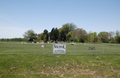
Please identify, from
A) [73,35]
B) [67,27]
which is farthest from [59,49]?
[67,27]

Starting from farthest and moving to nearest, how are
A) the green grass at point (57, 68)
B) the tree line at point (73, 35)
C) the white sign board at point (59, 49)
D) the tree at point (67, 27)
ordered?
the tree at point (67, 27), the tree line at point (73, 35), the white sign board at point (59, 49), the green grass at point (57, 68)

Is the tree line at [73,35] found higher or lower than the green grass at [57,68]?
higher

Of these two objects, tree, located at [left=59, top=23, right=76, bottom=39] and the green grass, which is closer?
the green grass

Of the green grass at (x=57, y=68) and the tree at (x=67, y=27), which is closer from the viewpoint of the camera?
the green grass at (x=57, y=68)

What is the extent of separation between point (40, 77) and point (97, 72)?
15.0 feet

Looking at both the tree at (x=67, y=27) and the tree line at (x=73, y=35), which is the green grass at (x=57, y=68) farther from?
the tree at (x=67, y=27)

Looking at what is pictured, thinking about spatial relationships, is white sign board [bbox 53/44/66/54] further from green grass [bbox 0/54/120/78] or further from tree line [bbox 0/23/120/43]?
tree line [bbox 0/23/120/43]

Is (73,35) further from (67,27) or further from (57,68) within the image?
(57,68)

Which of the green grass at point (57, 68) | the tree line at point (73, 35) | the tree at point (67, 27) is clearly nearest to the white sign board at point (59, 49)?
the green grass at point (57, 68)

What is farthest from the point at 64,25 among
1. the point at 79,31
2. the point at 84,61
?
the point at 84,61

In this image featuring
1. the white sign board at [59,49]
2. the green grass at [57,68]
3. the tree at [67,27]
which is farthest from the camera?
the tree at [67,27]

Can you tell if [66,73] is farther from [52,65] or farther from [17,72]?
[17,72]

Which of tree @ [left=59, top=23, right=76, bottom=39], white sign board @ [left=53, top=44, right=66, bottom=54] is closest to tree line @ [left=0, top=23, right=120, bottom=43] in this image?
tree @ [left=59, top=23, right=76, bottom=39]

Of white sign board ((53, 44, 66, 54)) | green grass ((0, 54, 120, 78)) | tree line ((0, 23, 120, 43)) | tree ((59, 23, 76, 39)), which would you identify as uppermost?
tree ((59, 23, 76, 39))
